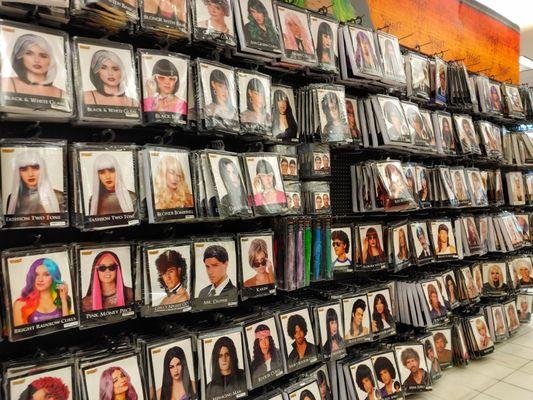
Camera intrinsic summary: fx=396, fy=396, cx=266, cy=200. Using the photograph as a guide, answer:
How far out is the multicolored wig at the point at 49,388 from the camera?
1313mm

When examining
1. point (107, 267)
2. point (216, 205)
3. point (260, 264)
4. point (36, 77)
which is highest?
point (36, 77)

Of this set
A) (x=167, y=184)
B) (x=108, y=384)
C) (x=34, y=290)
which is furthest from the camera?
(x=167, y=184)

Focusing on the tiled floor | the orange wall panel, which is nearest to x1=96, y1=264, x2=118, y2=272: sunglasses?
the tiled floor

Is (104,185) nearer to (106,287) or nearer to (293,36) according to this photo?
(106,287)

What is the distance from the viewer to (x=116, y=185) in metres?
1.49

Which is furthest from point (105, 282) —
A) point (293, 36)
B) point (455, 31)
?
point (455, 31)

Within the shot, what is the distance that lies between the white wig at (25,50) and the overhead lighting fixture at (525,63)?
820 centimetres

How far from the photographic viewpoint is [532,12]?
193 inches

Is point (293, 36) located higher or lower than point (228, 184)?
higher

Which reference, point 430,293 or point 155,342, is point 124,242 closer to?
point 155,342

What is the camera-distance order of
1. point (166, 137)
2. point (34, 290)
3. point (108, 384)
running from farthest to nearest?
point (166, 137) < point (108, 384) < point (34, 290)

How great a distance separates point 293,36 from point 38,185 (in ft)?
4.89

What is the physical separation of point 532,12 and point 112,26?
540 centimetres

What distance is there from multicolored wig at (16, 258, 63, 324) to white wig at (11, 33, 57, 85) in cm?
62
